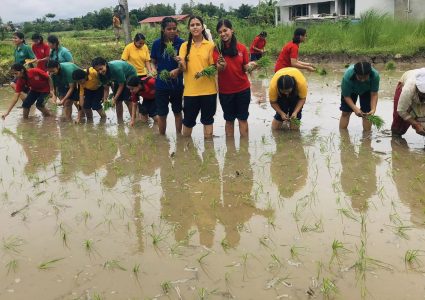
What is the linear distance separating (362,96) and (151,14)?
53293mm

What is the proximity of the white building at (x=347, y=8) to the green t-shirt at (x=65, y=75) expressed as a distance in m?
16.0

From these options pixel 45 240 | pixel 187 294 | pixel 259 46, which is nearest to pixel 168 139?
pixel 45 240

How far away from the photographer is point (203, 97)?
5.72 meters

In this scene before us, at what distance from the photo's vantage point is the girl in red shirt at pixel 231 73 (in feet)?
17.7

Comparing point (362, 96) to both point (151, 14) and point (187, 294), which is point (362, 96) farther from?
point (151, 14)

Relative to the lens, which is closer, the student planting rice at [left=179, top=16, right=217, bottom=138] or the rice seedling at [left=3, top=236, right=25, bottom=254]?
the rice seedling at [left=3, top=236, right=25, bottom=254]

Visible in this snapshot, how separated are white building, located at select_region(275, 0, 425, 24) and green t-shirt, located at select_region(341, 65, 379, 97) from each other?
15.4 metres

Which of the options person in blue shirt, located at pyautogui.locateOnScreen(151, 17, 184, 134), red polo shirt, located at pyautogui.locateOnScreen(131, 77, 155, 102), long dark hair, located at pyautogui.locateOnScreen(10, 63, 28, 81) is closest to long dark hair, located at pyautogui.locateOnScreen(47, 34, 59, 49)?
long dark hair, located at pyautogui.locateOnScreen(10, 63, 28, 81)

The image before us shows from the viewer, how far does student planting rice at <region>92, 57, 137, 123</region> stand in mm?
6895

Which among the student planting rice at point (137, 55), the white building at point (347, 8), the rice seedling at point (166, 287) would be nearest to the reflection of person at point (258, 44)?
the student planting rice at point (137, 55)

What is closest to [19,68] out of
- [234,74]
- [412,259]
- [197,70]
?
[197,70]

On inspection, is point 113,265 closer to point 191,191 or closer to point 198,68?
point 191,191

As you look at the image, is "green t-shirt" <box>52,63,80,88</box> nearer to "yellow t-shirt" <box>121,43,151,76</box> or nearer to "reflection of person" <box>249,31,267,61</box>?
"yellow t-shirt" <box>121,43,151,76</box>

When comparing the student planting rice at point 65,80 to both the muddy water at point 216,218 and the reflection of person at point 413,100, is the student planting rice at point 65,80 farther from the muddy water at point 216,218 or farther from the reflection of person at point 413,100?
the reflection of person at point 413,100
